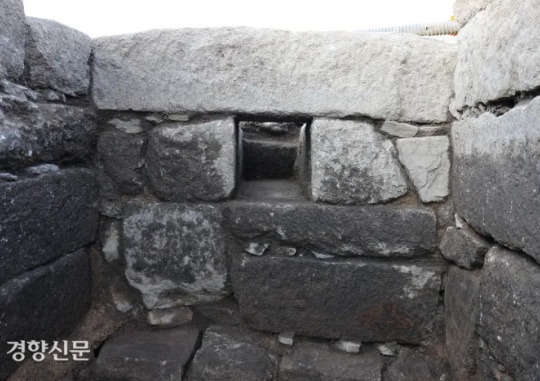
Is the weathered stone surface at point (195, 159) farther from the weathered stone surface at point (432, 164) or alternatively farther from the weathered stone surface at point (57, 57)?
the weathered stone surface at point (432, 164)

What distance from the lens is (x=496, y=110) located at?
1145mm

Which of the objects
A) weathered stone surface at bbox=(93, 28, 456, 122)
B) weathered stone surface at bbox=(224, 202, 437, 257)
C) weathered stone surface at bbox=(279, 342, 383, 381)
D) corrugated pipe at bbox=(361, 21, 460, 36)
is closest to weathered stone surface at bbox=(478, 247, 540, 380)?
weathered stone surface at bbox=(224, 202, 437, 257)

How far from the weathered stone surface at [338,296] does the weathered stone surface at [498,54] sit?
65 centimetres

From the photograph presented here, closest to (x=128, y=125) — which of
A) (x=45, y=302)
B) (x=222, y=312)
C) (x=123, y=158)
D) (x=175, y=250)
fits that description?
(x=123, y=158)

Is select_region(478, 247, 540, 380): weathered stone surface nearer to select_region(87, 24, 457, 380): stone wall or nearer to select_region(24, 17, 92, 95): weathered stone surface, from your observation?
select_region(87, 24, 457, 380): stone wall

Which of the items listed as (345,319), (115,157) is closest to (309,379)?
(345,319)

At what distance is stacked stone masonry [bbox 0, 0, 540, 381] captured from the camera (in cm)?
143

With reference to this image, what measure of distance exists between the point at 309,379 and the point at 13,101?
134cm

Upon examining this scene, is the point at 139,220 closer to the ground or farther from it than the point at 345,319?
farther from it

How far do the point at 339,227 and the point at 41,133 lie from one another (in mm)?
1062

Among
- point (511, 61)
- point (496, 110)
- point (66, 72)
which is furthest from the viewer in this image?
point (66, 72)

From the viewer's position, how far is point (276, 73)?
1.53 metres

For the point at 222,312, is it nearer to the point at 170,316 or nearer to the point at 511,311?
the point at 170,316

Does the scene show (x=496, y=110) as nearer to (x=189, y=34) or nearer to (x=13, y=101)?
(x=189, y=34)
